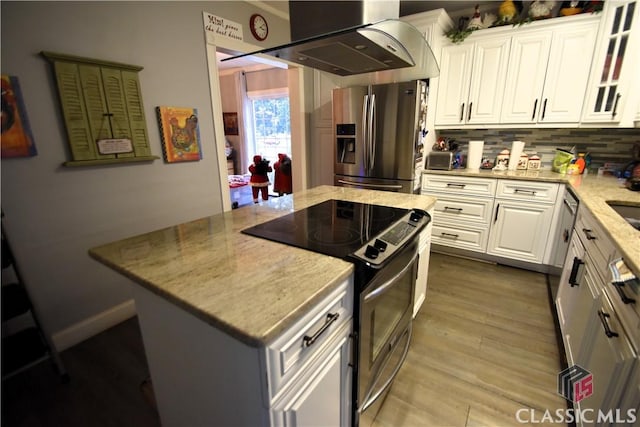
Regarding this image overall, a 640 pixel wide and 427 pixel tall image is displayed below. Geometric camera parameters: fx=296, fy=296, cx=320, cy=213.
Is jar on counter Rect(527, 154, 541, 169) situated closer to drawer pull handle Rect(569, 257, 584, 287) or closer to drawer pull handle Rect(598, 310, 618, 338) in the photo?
drawer pull handle Rect(569, 257, 584, 287)

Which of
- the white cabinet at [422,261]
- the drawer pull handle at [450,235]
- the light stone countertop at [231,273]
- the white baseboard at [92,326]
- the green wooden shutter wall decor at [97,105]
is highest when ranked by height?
the green wooden shutter wall decor at [97,105]

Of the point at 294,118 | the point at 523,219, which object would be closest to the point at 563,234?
the point at 523,219

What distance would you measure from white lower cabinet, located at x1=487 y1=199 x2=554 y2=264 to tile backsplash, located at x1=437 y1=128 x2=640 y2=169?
711mm

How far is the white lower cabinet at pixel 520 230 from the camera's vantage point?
2588 mm

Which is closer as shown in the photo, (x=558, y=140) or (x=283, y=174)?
(x=558, y=140)

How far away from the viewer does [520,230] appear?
2.70m

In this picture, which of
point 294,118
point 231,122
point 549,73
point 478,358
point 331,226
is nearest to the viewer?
point 331,226

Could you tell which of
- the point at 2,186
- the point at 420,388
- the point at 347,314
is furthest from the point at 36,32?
the point at 420,388

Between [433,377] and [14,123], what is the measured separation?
260 centimetres

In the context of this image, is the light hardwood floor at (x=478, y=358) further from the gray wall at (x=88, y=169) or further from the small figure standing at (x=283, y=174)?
the small figure standing at (x=283, y=174)

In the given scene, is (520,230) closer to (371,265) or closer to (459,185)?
(459,185)

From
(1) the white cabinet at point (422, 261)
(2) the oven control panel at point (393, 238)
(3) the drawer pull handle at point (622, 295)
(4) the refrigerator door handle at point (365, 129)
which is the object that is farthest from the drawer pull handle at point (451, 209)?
(3) the drawer pull handle at point (622, 295)

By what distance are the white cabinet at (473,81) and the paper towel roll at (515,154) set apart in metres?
0.31

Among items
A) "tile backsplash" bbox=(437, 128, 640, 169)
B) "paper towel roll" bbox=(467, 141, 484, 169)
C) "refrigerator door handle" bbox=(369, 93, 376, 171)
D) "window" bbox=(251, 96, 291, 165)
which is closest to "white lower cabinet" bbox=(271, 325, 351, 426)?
"refrigerator door handle" bbox=(369, 93, 376, 171)
